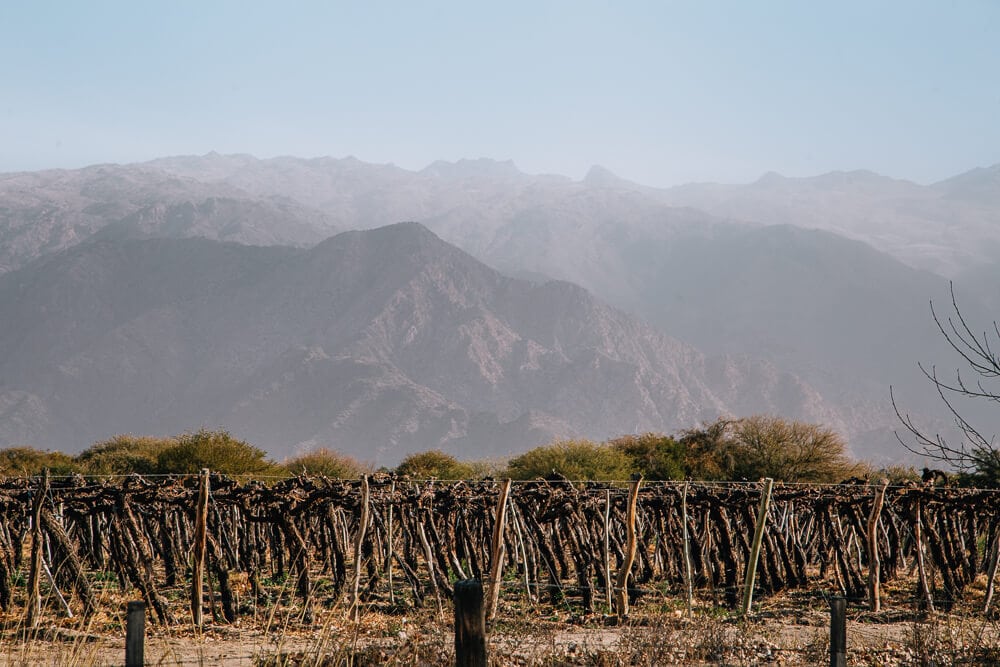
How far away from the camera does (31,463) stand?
116 feet

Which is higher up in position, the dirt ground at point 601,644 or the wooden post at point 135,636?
the wooden post at point 135,636

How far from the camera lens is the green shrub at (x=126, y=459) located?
111 feet

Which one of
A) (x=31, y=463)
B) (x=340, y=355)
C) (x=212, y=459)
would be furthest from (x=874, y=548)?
(x=340, y=355)

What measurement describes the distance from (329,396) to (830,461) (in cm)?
11164

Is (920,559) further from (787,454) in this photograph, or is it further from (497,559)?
(787,454)

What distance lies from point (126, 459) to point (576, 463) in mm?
17432

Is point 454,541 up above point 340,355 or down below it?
below

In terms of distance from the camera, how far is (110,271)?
16762cm

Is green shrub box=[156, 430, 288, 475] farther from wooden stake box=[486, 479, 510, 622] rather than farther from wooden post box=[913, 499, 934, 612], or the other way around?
wooden post box=[913, 499, 934, 612]

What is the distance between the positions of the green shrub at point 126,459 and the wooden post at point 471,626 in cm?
2956

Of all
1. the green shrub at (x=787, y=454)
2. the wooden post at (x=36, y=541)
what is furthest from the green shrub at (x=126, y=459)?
the green shrub at (x=787, y=454)

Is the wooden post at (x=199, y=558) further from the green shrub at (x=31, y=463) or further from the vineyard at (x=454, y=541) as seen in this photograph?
the green shrub at (x=31, y=463)

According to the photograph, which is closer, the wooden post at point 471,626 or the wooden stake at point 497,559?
the wooden post at point 471,626

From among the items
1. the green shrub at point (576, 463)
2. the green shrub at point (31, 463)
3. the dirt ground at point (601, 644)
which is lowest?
the dirt ground at point (601, 644)
